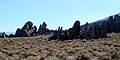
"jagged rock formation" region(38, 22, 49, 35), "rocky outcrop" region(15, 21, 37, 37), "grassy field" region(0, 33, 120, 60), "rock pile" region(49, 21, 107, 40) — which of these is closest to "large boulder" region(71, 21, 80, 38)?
"rock pile" region(49, 21, 107, 40)

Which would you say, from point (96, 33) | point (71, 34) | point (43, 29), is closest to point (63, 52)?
point (96, 33)

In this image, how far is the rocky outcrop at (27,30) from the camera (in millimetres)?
97050

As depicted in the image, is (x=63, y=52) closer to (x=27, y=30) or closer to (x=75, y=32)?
(x=75, y=32)

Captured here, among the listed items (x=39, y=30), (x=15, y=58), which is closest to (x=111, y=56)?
(x=15, y=58)

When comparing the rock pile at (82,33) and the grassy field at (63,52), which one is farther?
the rock pile at (82,33)

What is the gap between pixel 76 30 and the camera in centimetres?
7444

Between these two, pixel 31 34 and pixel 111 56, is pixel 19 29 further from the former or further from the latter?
pixel 111 56

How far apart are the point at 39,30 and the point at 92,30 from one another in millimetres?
43890

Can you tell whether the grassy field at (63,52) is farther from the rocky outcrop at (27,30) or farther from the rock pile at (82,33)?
the rocky outcrop at (27,30)

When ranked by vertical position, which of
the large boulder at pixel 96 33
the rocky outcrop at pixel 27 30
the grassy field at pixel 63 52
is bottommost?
the grassy field at pixel 63 52

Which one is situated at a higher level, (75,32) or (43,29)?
(43,29)

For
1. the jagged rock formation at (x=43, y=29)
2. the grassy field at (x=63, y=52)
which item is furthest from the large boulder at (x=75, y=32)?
the jagged rock formation at (x=43, y=29)

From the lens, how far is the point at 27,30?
101 metres

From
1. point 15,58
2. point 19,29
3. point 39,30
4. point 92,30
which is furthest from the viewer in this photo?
point 39,30
